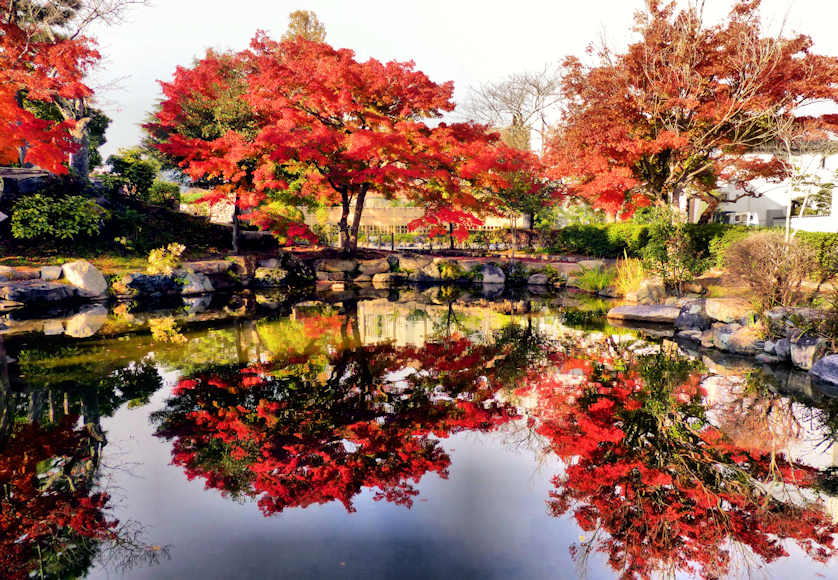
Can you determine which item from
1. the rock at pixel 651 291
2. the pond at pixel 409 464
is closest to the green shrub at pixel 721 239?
the rock at pixel 651 291

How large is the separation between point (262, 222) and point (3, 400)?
12.0 meters

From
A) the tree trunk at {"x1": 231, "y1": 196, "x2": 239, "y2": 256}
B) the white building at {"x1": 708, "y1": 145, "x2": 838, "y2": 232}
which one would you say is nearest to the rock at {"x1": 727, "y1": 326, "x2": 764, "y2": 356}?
the white building at {"x1": 708, "y1": 145, "x2": 838, "y2": 232}

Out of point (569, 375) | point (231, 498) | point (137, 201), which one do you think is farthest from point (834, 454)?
point (137, 201)

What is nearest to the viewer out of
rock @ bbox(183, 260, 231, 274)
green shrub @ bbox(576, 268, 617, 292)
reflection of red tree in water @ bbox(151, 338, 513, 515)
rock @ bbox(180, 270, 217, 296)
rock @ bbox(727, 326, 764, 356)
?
reflection of red tree in water @ bbox(151, 338, 513, 515)

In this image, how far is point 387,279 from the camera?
671 inches

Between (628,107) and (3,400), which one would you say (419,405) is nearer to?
(3,400)

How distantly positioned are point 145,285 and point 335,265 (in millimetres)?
5776

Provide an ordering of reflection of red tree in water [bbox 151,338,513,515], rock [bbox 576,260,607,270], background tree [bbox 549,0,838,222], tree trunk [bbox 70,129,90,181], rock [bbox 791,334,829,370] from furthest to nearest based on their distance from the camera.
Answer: tree trunk [bbox 70,129,90,181] < rock [bbox 576,260,607,270] < background tree [bbox 549,0,838,222] < rock [bbox 791,334,829,370] < reflection of red tree in water [bbox 151,338,513,515]

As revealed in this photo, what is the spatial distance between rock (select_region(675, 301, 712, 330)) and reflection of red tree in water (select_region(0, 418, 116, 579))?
890 centimetres

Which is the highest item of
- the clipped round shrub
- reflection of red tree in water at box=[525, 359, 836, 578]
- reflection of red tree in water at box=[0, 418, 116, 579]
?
the clipped round shrub

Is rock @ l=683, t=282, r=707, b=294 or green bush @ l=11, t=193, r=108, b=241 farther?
green bush @ l=11, t=193, r=108, b=241

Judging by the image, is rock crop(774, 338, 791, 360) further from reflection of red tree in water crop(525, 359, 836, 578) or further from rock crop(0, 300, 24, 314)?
rock crop(0, 300, 24, 314)

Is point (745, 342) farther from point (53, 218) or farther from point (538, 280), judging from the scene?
point (53, 218)

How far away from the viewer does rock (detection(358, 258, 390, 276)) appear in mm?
17141
